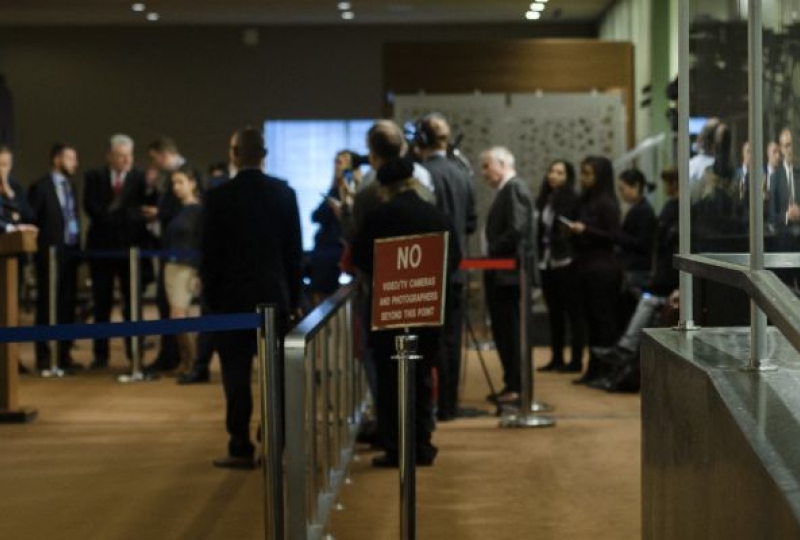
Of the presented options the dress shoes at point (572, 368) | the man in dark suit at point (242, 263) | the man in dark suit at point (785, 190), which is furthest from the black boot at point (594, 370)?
the man in dark suit at point (785, 190)

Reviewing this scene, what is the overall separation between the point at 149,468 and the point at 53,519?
1.12m

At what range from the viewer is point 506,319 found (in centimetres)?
889

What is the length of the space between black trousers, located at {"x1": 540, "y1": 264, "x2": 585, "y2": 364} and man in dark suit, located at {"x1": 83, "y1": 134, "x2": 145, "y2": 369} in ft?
9.60

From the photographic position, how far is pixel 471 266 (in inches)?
332

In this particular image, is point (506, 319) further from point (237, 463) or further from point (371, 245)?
point (237, 463)

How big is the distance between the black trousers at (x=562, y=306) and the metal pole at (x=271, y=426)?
635cm

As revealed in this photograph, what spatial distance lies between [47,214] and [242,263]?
15.7 ft

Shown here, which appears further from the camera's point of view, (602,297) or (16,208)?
(16,208)

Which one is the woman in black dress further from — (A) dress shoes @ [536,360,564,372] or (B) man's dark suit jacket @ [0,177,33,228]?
(B) man's dark suit jacket @ [0,177,33,228]

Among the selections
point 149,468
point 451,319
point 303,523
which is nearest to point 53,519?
point 149,468

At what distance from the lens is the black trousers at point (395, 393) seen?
6645mm

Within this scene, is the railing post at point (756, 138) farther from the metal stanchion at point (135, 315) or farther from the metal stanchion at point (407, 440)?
the metal stanchion at point (135, 315)

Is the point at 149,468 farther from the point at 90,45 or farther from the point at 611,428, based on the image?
the point at 90,45

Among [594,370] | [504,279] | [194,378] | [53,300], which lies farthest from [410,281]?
[53,300]
